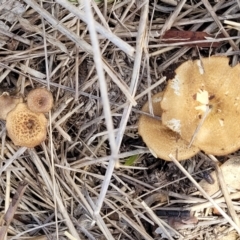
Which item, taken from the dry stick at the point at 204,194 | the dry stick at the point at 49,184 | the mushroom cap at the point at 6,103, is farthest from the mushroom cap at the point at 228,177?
the mushroom cap at the point at 6,103

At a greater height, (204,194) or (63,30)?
(63,30)

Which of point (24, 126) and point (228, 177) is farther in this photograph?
point (228, 177)

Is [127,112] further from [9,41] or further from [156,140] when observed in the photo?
[9,41]

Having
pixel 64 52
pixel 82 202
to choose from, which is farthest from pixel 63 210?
pixel 64 52

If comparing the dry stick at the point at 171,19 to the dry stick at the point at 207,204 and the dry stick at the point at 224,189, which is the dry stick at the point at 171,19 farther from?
the dry stick at the point at 207,204

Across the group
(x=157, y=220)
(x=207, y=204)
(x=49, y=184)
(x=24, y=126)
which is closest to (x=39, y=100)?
(x=24, y=126)

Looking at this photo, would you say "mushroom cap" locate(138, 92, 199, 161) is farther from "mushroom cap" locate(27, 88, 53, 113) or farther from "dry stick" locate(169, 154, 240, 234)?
"mushroom cap" locate(27, 88, 53, 113)

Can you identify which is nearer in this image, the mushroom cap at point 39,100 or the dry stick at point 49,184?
the mushroom cap at point 39,100

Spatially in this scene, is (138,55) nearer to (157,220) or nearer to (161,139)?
Result: (161,139)
